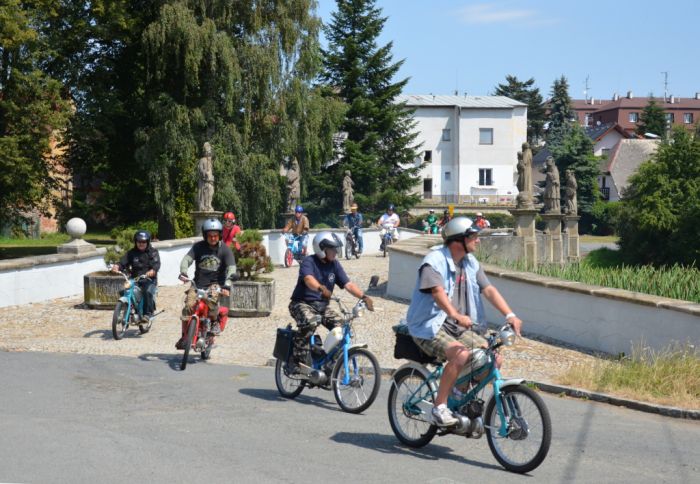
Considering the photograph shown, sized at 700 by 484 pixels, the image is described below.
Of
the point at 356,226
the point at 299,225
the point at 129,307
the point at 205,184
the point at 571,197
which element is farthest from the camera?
the point at 571,197

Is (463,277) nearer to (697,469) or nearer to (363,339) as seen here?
(697,469)

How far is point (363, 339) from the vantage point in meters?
14.3

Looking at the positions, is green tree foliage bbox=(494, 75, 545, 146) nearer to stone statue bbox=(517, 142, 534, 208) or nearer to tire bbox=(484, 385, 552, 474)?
stone statue bbox=(517, 142, 534, 208)

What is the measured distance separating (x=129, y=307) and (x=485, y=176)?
75367 mm

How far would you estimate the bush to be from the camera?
16.5 m

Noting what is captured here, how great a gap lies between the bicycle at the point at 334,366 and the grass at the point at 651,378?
2.73m

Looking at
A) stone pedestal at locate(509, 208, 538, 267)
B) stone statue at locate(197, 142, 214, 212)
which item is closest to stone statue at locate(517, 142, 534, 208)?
stone pedestal at locate(509, 208, 538, 267)

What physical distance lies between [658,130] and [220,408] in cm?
11068

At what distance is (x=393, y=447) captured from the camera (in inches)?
300

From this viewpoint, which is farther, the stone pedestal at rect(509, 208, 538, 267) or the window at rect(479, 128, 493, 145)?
the window at rect(479, 128, 493, 145)

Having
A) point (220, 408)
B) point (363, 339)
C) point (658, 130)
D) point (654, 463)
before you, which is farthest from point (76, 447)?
point (658, 130)

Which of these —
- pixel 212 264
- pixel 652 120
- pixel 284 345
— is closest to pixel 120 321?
pixel 212 264

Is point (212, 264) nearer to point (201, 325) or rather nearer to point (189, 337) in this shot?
point (201, 325)

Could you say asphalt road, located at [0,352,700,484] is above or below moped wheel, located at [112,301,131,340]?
below
